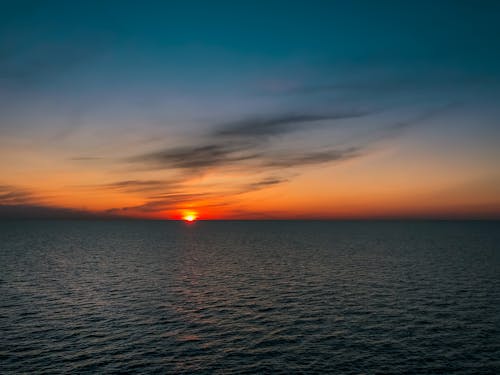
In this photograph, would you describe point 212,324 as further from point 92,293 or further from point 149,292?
point 92,293

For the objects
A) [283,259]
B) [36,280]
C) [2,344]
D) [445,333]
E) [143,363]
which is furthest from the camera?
[283,259]

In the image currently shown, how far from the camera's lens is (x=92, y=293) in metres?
76.4

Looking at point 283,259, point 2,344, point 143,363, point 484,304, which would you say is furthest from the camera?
point 283,259

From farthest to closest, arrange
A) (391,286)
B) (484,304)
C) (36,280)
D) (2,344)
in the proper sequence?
(36,280) < (391,286) < (484,304) < (2,344)

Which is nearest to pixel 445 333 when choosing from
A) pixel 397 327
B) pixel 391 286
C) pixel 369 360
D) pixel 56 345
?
pixel 397 327

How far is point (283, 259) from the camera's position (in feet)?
441

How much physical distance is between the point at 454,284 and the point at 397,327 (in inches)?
1532

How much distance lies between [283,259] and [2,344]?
321 feet

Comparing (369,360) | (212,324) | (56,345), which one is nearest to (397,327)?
(369,360)

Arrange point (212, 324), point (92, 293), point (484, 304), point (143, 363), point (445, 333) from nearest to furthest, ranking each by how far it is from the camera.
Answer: point (143, 363)
point (445, 333)
point (212, 324)
point (484, 304)
point (92, 293)

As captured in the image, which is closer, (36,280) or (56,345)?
(56,345)

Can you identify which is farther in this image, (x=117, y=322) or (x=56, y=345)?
(x=117, y=322)

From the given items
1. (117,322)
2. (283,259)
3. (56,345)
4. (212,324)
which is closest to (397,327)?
(212,324)

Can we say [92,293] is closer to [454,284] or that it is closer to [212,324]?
[212,324]
